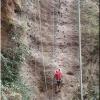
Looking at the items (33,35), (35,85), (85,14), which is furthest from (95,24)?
(35,85)

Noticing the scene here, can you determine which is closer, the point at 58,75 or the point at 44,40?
the point at 58,75

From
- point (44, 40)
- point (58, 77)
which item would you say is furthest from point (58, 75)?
point (44, 40)

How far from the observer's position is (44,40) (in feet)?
53.1

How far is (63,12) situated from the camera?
1770 centimetres

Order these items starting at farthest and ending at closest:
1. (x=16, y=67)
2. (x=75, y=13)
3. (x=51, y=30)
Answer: (x=75, y=13)
(x=51, y=30)
(x=16, y=67)

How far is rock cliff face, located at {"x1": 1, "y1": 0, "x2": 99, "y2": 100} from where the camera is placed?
14.7m

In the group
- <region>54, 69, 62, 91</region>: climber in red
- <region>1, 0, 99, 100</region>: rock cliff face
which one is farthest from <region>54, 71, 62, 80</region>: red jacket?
<region>1, 0, 99, 100</region>: rock cliff face

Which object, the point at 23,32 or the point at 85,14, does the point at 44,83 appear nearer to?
the point at 23,32

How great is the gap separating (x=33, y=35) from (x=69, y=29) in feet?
7.13

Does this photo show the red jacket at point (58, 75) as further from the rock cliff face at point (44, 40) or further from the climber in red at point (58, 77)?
the rock cliff face at point (44, 40)

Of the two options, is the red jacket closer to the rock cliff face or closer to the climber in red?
the climber in red

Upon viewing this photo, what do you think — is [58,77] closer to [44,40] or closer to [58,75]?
[58,75]

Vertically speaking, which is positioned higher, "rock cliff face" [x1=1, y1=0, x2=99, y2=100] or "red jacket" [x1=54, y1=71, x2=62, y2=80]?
"rock cliff face" [x1=1, y1=0, x2=99, y2=100]

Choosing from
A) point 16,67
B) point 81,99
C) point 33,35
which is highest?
point 33,35
